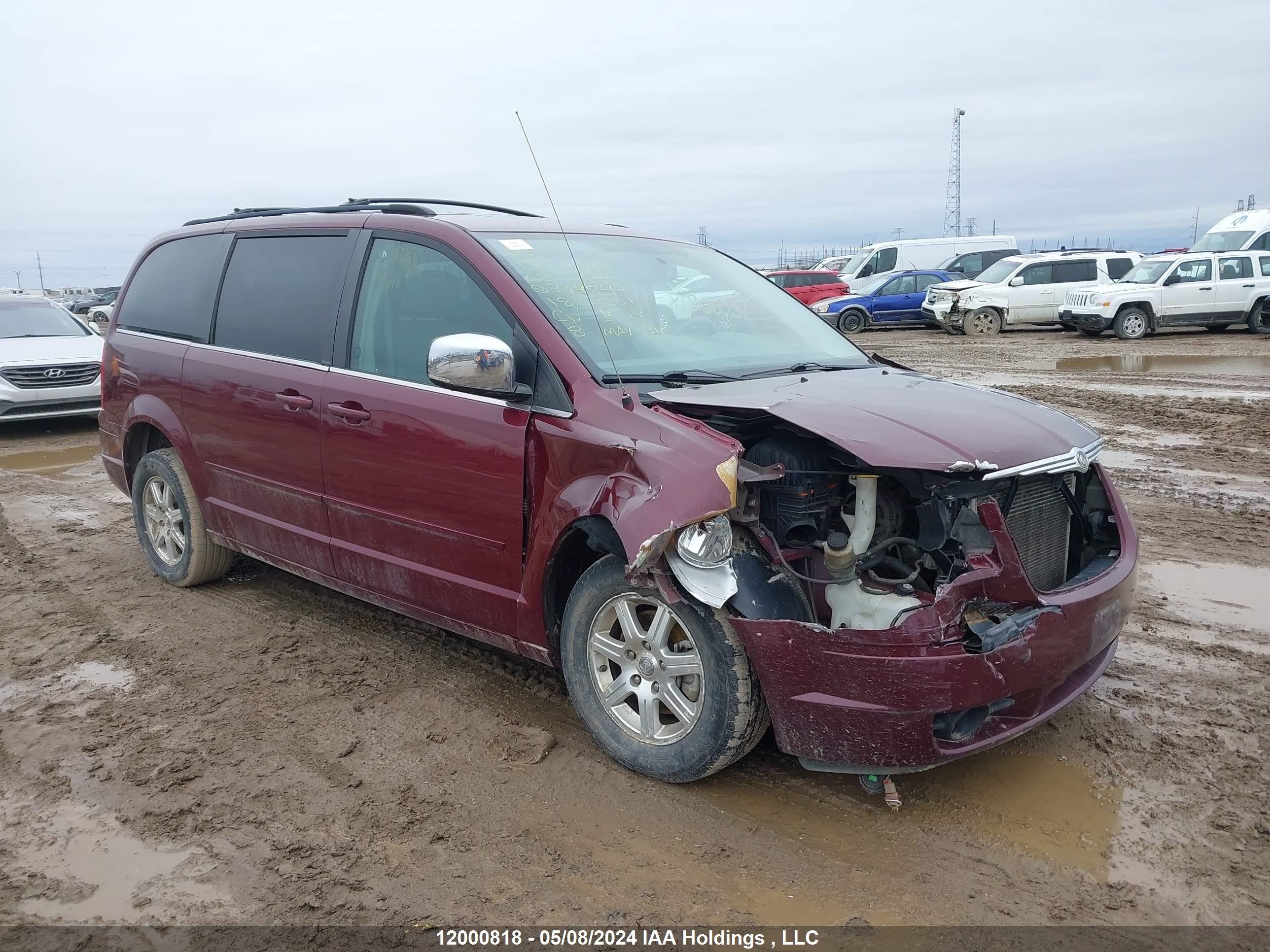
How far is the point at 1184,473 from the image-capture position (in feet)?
25.5

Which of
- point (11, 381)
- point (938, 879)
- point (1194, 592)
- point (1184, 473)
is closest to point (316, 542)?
point (938, 879)

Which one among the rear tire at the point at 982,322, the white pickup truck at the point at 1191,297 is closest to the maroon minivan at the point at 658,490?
the white pickup truck at the point at 1191,297

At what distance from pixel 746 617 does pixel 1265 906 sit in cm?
159

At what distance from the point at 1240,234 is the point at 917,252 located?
750cm

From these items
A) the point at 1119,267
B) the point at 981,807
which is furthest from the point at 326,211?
the point at 1119,267

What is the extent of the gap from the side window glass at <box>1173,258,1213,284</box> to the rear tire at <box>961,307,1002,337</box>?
3.62 metres

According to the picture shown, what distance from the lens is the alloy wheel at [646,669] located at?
127 inches

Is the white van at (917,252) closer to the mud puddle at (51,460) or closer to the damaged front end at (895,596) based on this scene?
the mud puddle at (51,460)

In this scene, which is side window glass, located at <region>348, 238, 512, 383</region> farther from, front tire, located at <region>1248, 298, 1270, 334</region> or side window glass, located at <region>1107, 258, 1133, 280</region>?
side window glass, located at <region>1107, 258, 1133, 280</region>

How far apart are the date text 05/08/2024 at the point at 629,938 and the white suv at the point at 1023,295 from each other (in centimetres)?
2058

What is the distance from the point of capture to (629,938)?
2619mm

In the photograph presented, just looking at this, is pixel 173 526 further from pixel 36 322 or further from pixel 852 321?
pixel 852 321

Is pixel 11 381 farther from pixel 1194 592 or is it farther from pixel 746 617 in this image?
pixel 1194 592

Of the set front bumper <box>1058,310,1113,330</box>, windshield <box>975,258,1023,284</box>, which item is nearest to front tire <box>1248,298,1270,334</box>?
front bumper <box>1058,310,1113,330</box>
